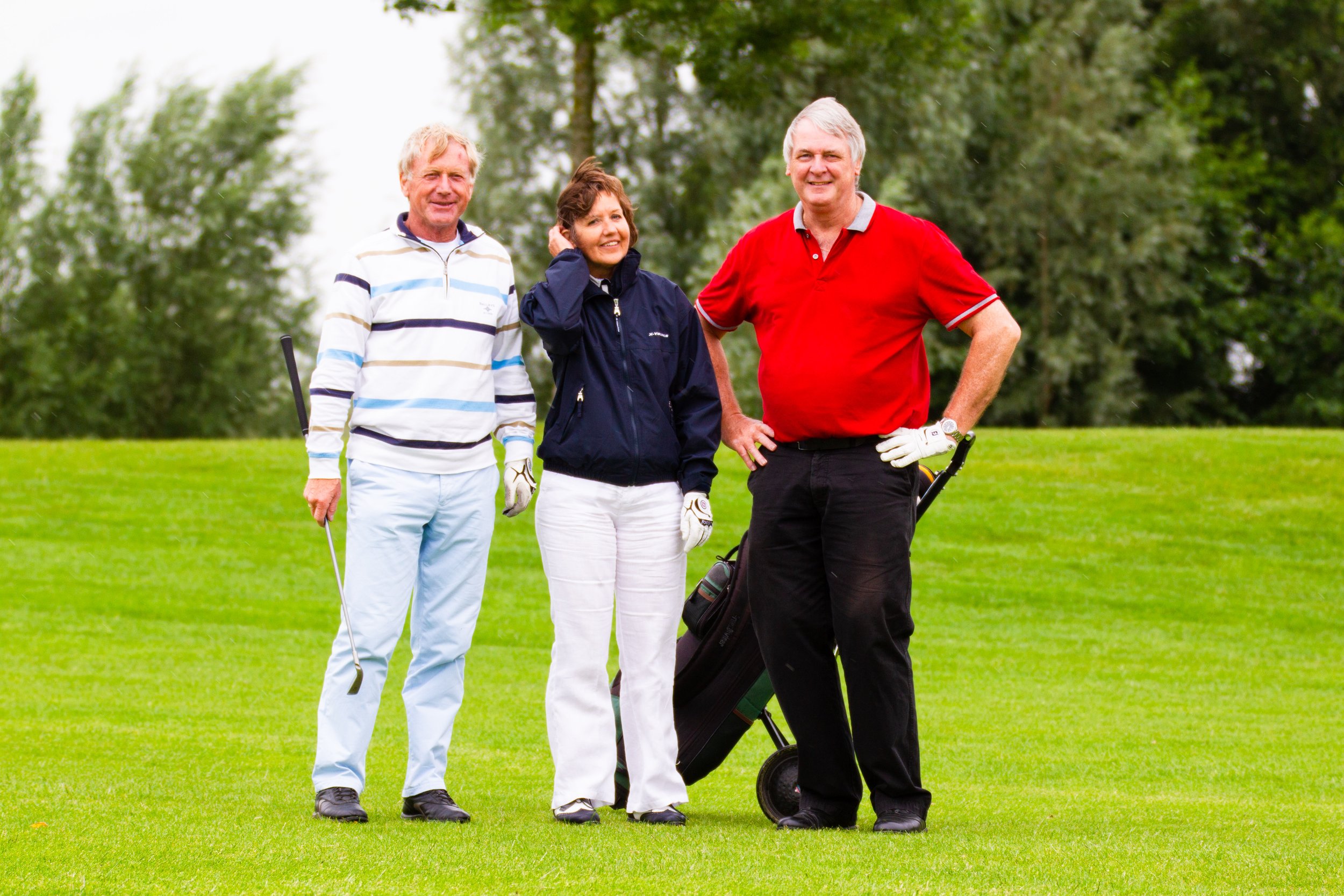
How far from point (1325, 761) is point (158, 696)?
6120 millimetres

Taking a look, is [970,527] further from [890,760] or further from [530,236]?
[530,236]

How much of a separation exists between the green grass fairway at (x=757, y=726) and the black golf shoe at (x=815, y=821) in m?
0.20

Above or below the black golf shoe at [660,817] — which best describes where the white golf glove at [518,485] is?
above

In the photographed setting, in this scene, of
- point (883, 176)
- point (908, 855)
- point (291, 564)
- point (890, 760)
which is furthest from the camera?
point (883, 176)

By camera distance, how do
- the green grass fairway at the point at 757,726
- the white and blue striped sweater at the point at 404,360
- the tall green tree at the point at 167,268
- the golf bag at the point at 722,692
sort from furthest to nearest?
the tall green tree at the point at 167,268, the golf bag at the point at 722,692, the white and blue striped sweater at the point at 404,360, the green grass fairway at the point at 757,726

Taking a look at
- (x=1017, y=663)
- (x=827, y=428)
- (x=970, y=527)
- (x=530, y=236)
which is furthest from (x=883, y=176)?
(x=827, y=428)

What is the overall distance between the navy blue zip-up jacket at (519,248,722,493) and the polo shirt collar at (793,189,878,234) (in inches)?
17.8

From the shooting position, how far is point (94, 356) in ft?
116

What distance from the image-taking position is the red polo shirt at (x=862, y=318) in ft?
15.7

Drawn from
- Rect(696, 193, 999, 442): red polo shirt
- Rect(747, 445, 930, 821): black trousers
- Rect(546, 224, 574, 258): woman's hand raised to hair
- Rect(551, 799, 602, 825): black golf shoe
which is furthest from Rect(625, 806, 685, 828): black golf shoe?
Rect(546, 224, 574, 258): woman's hand raised to hair

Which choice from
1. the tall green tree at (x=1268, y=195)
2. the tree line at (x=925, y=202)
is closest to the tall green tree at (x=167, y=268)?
the tree line at (x=925, y=202)

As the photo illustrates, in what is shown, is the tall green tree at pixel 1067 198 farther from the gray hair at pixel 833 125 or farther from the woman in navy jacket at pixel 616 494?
the woman in navy jacket at pixel 616 494

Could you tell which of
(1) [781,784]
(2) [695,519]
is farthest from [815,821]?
(2) [695,519]

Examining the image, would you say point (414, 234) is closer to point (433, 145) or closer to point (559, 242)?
point (433, 145)
